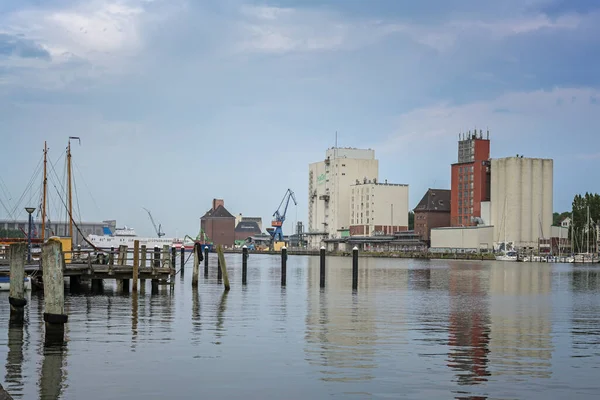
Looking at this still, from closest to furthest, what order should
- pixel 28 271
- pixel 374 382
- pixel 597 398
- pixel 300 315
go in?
pixel 597 398
pixel 374 382
pixel 300 315
pixel 28 271

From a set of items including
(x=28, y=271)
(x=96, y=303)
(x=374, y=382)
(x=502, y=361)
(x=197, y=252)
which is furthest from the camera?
(x=197, y=252)

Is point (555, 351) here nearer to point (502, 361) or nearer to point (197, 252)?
point (502, 361)

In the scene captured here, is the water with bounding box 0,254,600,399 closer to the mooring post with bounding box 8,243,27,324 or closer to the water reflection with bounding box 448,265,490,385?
the water reflection with bounding box 448,265,490,385

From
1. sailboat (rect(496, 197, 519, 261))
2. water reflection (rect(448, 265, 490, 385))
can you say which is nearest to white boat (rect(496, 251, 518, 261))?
sailboat (rect(496, 197, 519, 261))

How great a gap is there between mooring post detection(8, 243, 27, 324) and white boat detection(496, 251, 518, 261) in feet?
505

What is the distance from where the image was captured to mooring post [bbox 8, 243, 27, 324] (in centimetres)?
3173

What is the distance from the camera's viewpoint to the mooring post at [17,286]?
31734 millimetres

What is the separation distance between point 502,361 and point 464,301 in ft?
85.4

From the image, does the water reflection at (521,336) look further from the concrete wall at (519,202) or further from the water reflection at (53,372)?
the concrete wall at (519,202)

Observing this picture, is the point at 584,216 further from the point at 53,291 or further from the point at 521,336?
the point at 53,291

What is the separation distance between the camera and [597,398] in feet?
62.6

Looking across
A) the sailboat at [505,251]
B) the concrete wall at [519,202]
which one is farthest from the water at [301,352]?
the concrete wall at [519,202]

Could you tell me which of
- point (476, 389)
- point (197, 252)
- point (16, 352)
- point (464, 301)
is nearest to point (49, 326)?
point (16, 352)

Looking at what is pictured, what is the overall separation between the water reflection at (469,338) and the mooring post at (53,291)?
11.9 metres
